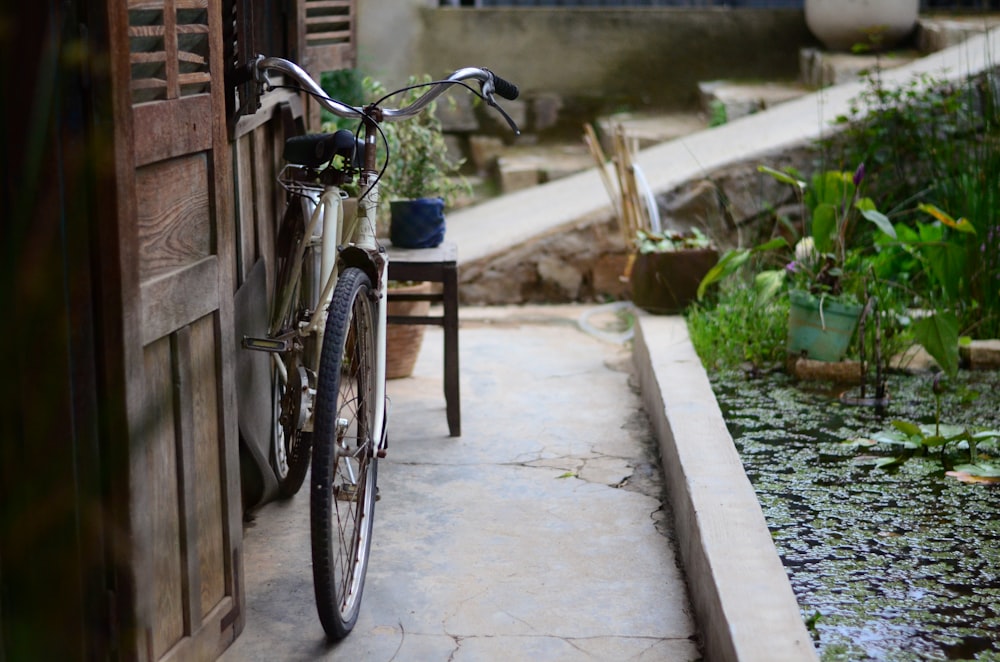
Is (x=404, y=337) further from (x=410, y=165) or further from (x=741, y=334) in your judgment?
(x=741, y=334)

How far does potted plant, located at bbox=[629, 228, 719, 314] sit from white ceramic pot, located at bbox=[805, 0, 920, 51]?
3618 millimetres

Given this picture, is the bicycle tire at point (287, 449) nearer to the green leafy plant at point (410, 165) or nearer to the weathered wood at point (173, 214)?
the weathered wood at point (173, 214)

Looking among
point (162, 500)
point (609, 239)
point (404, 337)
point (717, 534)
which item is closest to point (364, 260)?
point (162, 500)

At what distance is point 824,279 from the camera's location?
4.68 meters

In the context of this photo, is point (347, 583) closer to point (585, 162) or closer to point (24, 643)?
point (24, 643)

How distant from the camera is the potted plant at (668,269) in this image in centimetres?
523

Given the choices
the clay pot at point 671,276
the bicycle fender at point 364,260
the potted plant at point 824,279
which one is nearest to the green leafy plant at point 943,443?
the potted plant at point 824,279

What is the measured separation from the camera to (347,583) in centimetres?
286

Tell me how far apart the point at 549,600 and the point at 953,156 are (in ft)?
12.4

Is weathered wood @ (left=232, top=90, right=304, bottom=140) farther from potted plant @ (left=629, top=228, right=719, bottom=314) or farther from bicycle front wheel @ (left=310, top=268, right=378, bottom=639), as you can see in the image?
potted plant @ (left=629, top=228, right=719, bottom=314)

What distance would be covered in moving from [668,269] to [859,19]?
3919 millimetres

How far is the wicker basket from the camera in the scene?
4848 millimetres

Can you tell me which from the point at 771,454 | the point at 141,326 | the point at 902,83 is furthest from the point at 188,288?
the point at 902,83

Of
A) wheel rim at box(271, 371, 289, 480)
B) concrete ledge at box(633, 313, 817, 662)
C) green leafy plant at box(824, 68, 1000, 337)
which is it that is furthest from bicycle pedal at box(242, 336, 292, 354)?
green leafy plant at box(824, 68, 1000, 337)
